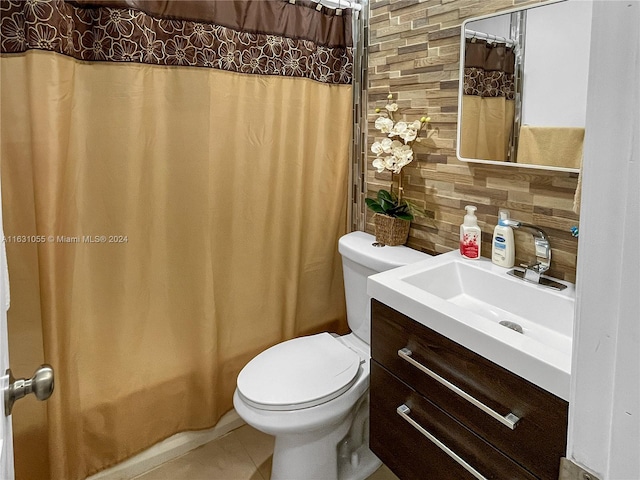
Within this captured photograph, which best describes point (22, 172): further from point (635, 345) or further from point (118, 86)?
point (635, 345)

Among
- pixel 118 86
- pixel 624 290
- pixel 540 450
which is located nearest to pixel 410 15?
pixel 118 86

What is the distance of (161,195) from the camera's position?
5.50ft

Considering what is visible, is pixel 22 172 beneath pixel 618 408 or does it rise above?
above

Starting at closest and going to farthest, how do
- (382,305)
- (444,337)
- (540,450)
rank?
(540,450)
(444,337)
(382,305)

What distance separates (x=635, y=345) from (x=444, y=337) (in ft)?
2.80

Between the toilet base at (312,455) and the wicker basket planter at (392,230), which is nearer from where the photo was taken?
the toilet base at (312,455)

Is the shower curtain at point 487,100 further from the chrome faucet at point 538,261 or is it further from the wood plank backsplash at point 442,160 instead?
the chrome faucet at point 538,261

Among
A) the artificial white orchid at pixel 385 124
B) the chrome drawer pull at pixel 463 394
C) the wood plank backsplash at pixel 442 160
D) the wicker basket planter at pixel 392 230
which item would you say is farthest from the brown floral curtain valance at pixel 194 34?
the chrome drawer pull at pixel 463 394

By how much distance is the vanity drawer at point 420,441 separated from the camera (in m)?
1.15

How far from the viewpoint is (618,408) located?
0.39 m

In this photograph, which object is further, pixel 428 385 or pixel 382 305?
pixel 382 305

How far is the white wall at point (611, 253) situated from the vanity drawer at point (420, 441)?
0.79m

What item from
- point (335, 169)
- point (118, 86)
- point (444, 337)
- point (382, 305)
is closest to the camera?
point (444, 337)

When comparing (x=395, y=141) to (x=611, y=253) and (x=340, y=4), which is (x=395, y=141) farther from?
(x=611, y=253)
